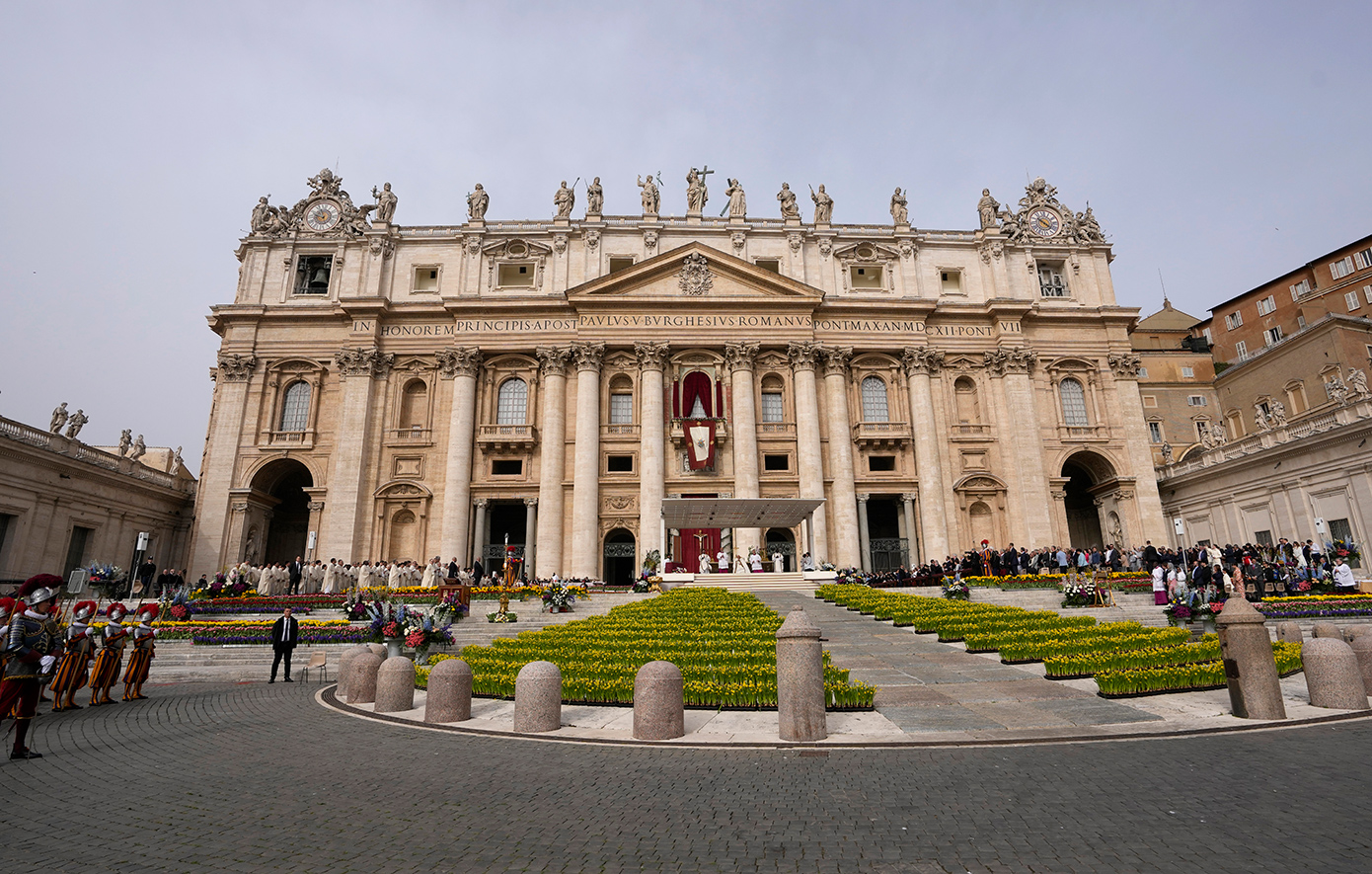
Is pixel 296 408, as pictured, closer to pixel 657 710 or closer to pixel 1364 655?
pixel 657 710

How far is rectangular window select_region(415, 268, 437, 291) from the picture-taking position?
154ft

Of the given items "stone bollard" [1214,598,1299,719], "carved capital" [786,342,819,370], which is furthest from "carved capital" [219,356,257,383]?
"stone bollard" [1214,598,1299,719]

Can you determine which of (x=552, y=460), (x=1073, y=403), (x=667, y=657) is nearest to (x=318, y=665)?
(x=667, y=657)

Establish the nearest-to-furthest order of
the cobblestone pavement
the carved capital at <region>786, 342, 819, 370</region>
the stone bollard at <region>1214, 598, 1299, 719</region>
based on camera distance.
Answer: the cobblestone pavement
the stone bollard at <region>1214, 598, 1299, 719</region>
the carved capital at <region>786, 342, 819, 370</region>

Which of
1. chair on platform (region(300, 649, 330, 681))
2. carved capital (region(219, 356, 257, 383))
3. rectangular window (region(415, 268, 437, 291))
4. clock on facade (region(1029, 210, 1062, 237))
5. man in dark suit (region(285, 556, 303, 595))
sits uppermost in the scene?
clock on facade (region(1029, 210, 1062, 237))

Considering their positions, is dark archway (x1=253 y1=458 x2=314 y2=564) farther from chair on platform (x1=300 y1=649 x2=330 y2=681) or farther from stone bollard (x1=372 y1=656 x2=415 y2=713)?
stone bollard (x1=372 y1=656 x2=415 y2=713)

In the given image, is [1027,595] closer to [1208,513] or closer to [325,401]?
[1208,513]

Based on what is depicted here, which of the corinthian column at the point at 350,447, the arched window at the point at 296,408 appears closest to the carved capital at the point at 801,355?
the corinthian column at the point at 350,447

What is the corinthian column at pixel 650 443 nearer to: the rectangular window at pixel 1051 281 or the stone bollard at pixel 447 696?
the rectangular window at pixel 1051 281

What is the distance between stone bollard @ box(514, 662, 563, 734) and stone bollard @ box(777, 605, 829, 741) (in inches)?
133

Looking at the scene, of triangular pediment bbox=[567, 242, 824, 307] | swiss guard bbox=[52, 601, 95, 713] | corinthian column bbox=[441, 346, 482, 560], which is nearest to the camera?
swiss guard bbox=[52, 601, 95, 713]

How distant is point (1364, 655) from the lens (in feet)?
36.8

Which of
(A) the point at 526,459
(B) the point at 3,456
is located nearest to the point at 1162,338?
(A) the point at 526,459

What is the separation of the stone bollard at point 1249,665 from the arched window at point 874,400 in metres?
35.7
